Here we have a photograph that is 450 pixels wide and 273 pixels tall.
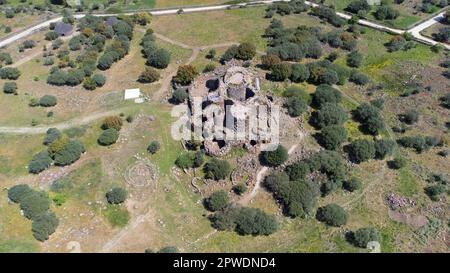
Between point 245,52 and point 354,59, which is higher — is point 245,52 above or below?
above

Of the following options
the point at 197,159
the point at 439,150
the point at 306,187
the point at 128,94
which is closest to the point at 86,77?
the point at 128,94

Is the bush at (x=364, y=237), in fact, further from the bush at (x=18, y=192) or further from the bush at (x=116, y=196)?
the bush at (x=18, y=192)

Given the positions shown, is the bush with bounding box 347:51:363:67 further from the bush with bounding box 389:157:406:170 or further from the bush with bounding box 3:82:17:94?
the bush with bounding box 3:82:17:94

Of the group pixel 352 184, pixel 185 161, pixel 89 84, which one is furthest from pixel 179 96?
pixel 352 184

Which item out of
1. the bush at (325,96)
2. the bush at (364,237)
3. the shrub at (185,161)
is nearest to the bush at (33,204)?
the shrub at (185,161)

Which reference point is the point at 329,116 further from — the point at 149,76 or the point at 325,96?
the point at 149,76

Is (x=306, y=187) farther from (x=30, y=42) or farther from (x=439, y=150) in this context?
(x=30, y=42)
